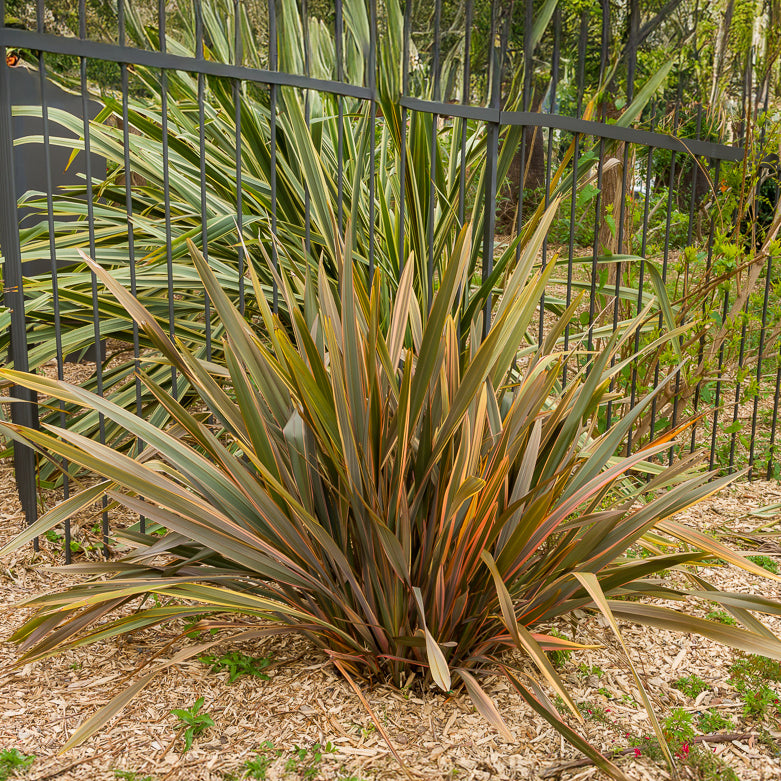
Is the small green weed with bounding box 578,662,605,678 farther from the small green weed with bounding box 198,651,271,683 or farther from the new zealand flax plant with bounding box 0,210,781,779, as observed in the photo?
the small green weed with bounding box 198,651,271,683

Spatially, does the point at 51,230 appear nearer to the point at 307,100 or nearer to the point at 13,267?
the point at 13,267

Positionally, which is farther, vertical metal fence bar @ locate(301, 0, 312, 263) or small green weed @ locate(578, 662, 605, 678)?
vertical metal fence bar @ locate(301, 0, 312, 263)

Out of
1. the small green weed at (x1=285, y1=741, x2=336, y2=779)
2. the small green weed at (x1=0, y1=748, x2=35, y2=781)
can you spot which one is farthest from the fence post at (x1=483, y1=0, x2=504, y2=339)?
the small green weed at (x1=0, y1=748, x2=35, y2=781)

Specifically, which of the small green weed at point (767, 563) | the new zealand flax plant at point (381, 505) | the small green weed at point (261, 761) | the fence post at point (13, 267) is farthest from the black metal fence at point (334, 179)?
the small green weed at point (261, 761)

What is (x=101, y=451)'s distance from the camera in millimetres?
1707

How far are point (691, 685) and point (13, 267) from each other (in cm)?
216

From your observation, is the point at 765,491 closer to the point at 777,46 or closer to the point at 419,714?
the point at 777,46

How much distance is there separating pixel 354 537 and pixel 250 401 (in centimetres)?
41

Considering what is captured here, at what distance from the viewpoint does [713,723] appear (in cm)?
159

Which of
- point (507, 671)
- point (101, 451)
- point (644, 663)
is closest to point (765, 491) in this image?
point (644, 663)

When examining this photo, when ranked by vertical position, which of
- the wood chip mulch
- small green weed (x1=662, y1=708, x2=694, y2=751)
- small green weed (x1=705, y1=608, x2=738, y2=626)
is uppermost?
small green weed (x1=662, y1=708, x2=694, y2=751)

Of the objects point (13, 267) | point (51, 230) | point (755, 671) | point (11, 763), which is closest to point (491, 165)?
point (51, 230)

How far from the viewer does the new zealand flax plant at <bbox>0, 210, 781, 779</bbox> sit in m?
1.57

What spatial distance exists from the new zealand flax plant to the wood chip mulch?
3.2 inches
